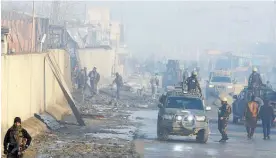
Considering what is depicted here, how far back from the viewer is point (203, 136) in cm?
2784

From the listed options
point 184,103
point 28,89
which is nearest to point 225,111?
point 184,103

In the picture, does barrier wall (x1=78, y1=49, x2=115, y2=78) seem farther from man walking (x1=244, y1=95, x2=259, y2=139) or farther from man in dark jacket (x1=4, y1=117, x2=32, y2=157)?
man in dark jacket (x1=4, y1=117, x2=32, y2=157)

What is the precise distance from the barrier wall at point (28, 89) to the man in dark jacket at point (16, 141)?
5.72m

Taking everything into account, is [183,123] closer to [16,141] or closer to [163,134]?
[163,134]

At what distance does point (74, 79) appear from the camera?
5147 cm

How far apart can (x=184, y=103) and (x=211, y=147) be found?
10.2ft

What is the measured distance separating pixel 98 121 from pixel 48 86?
2550 millimetres

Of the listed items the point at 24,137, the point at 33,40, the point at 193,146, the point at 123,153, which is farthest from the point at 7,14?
the point at 24,137

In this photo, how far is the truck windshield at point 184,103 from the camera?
95.0 feet

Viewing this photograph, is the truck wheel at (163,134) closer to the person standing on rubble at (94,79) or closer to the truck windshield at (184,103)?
the truck windshield at (184,103)

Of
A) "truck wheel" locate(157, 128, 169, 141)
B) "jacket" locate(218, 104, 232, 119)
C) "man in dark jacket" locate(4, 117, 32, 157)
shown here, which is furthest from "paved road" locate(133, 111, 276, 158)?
"man in dark jacket" locate(4, 117, 32, 157)

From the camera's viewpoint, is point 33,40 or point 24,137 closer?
point 24,137

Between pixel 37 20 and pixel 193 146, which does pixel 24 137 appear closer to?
pixel 193 146

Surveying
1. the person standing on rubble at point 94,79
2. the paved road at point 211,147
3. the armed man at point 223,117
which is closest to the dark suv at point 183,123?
the paved road at point 211,147
